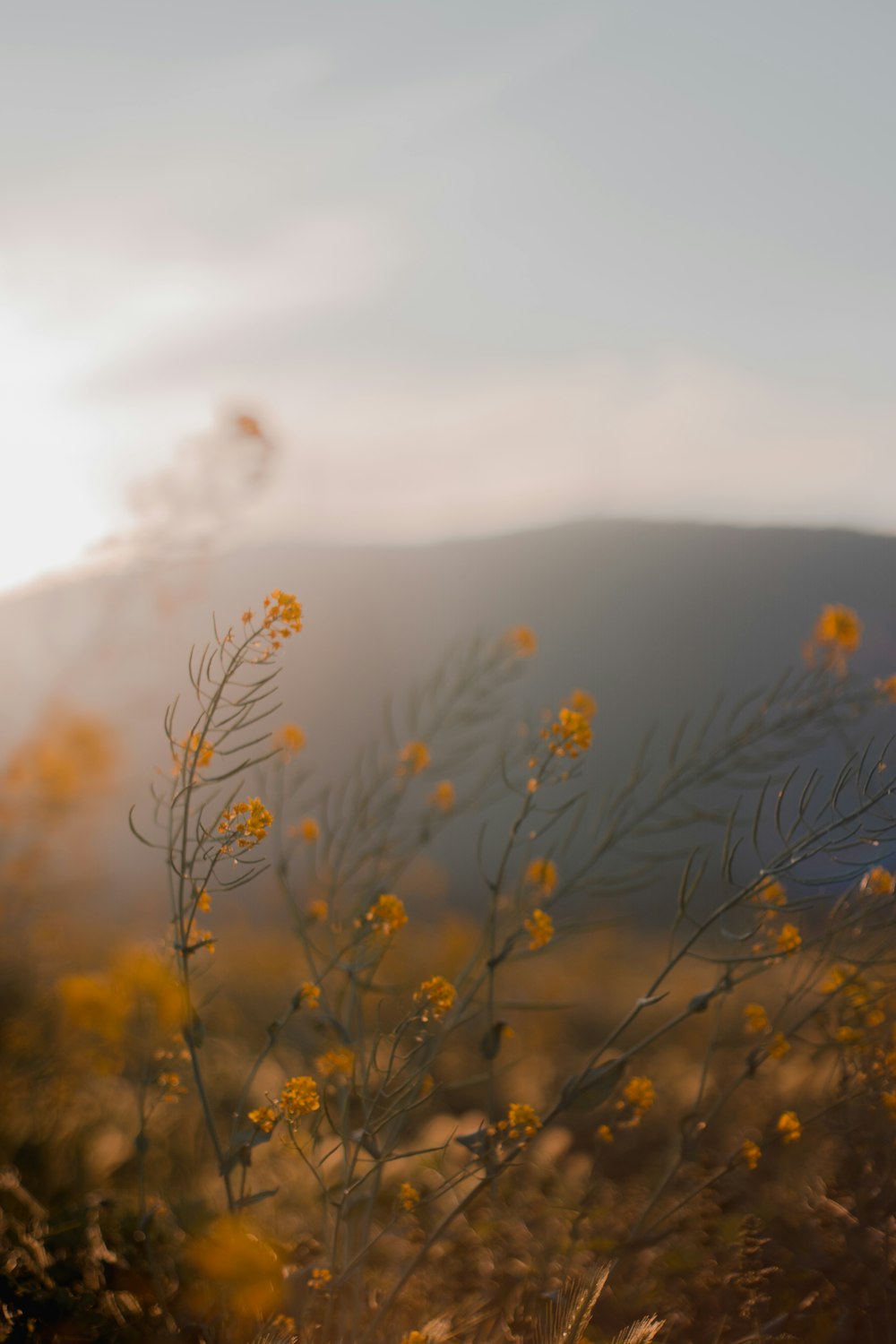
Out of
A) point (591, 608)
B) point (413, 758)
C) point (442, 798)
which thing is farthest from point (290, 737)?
point (591, 608)

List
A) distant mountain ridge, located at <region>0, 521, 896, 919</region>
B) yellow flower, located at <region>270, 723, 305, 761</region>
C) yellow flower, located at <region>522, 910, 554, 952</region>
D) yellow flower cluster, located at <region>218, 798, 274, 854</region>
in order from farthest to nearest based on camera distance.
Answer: distant mountain ridge, located at <region>0, 521, 896, 919</region>, yellow flower, located at <region>270, 723, 305, 761</region>, yellow flower, located at <region>522, 910, 554, 952</region>, yellow flower cluster, located at <region>218, 798, 274, 854</region>

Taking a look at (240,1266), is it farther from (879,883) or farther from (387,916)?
(879,883)

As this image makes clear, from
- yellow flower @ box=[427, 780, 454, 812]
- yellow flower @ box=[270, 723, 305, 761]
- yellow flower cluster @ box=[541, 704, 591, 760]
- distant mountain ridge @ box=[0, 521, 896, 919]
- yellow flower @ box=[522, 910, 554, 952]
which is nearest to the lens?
yellow flower @ box=[522, 910, 554, 952]

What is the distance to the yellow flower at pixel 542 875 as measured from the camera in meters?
2.15

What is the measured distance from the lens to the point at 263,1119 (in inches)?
64.9

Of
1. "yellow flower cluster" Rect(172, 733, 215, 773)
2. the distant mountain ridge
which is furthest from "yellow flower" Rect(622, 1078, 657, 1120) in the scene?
the distant mountain ridge

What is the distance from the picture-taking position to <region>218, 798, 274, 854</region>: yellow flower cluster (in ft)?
5.05

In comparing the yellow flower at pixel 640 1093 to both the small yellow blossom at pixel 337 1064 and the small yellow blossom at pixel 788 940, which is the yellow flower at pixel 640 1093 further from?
the small yellow blossom at pixel 337 1064

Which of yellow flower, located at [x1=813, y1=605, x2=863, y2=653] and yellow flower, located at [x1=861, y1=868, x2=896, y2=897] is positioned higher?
yellow flower, located at [x1=813, y1=605, x2=863, y2=653]

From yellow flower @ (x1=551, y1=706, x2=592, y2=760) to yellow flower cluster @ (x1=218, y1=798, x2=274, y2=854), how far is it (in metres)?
0.63

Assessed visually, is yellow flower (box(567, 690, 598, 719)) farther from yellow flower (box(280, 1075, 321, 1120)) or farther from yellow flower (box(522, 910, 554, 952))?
yellow flower (box(280, 1075, 321, 1120))

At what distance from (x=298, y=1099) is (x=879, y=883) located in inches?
49.6

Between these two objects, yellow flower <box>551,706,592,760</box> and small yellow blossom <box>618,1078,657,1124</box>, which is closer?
yellow flower <box>551,706,592,760</box>

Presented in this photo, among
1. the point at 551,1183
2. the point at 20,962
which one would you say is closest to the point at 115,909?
the point at 20,962
